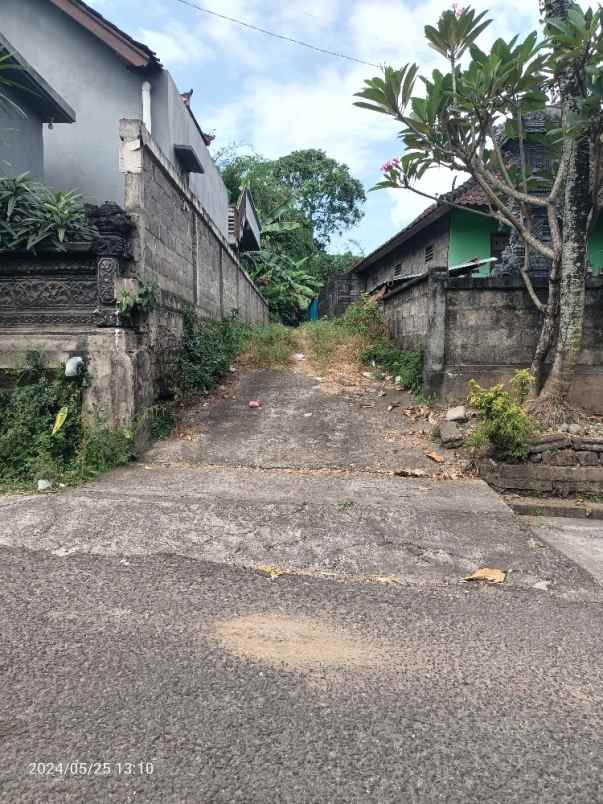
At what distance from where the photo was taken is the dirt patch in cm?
184

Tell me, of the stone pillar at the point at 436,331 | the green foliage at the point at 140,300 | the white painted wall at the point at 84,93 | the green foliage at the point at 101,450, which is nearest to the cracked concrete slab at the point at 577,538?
the stone pillar at the point at 436,331

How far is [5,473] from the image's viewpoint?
4.02 m

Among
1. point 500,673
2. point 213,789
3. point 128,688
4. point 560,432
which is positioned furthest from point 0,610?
point 560,432

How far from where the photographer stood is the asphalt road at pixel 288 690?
129 centimetres

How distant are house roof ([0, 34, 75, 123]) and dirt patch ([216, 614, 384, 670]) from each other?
6506 mm

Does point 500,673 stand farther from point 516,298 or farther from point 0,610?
point 516,298

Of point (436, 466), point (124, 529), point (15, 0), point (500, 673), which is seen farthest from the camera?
point (15, 0)

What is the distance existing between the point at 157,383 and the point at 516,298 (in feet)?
14.1

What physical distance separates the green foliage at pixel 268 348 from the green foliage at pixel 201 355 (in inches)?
16.8

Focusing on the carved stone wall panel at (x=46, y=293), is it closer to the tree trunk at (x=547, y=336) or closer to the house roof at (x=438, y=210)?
the tree trunk at (x=547, y=336)

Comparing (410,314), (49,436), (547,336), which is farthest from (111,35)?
(547,336)

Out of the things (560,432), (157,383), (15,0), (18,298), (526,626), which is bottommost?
(526,626)

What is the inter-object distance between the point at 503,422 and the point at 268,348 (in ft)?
16.3

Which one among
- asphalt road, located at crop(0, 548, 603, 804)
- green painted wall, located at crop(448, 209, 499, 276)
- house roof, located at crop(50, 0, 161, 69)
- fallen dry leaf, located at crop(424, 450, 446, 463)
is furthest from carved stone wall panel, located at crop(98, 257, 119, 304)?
green painted wall, located at crop(448, 209, 499, 276)
